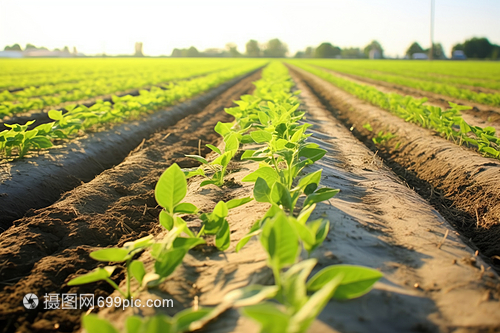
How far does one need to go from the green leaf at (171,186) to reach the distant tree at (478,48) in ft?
307

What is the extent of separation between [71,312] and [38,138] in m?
2.87

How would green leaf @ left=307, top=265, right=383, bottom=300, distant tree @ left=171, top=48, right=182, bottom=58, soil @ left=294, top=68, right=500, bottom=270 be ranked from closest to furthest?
green leaf @ left=307, top=265, right=383, bottom=300, soil @ left=294, top=68, right=500, bottom=270, distant tree @ left=171, top=48, right=182, bottom=58

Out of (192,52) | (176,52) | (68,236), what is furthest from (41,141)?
(176,52)

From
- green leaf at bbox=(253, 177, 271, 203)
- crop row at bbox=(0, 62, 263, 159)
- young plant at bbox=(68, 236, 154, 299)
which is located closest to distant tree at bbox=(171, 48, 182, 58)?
crop row at bbox=(0, 62, 263, 159)

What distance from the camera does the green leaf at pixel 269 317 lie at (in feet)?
3.13

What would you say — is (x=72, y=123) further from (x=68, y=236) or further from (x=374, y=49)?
(x=374, y=49)

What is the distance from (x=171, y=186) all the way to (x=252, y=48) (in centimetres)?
11339

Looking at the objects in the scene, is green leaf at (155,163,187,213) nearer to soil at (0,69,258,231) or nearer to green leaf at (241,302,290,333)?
green leaf at (241,302,290,333)

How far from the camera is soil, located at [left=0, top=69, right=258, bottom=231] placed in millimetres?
3311

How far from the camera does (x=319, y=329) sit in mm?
1267

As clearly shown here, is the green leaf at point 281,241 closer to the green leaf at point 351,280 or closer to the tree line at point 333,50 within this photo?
the green leaf at point 351,280

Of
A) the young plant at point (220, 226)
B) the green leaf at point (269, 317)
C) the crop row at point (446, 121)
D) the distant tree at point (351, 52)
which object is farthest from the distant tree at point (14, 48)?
the green leaf at point (269, 317)

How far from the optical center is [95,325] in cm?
110

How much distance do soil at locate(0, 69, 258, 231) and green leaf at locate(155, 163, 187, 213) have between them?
189 cm
